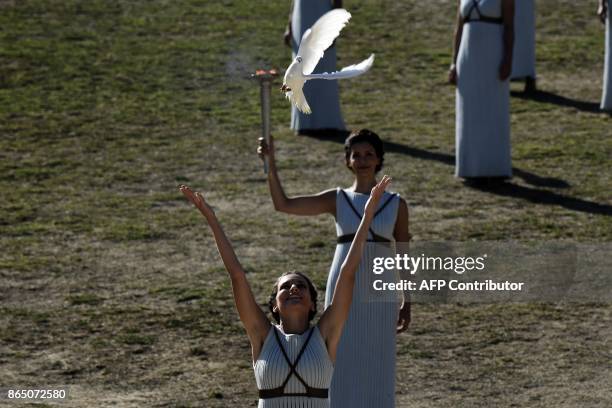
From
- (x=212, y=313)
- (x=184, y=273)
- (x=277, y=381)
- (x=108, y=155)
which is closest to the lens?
(x=277, y=381)

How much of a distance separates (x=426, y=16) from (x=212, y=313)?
394 inches

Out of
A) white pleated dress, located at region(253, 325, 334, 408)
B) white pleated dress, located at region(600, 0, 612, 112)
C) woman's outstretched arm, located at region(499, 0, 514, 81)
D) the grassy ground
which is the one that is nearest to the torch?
white pleated dress, located at region(253, 325, 334, 408)

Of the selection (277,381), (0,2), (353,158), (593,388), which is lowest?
(593,388)

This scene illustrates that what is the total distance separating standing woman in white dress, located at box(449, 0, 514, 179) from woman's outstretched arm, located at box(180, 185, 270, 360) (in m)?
6.94

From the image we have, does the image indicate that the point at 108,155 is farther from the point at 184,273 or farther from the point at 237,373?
the point at 237,373

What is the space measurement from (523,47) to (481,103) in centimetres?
332

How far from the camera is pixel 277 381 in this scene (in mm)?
5598

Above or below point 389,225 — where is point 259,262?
below

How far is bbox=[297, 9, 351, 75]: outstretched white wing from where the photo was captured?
6328mm

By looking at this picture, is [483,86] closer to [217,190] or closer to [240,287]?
[217,190]

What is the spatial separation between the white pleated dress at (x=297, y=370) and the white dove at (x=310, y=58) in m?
1.07

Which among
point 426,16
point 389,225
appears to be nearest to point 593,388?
point 389,225

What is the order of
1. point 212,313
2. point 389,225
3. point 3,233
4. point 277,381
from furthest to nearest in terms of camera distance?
point 3,233 < point 212,313 < point 389,225 < point 277,381

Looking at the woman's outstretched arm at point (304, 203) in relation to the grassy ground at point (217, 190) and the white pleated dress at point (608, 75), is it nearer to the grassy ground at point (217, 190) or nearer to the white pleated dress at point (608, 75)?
the grassy ground at point (217, 190)
